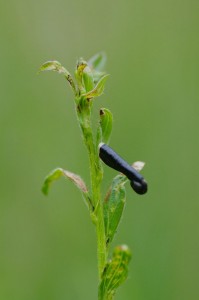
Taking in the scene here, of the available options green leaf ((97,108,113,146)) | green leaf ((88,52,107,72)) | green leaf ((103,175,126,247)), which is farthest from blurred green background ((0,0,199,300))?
green leaf ((97,108,113,146))

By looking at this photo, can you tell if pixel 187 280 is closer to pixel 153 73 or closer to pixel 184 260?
pixel 184 260

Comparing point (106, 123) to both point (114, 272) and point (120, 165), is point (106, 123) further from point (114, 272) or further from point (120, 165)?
point (114, 272)

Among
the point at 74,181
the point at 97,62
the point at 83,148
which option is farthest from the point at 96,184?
the point at 83,148

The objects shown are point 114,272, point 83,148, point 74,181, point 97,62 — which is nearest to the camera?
point 114,272

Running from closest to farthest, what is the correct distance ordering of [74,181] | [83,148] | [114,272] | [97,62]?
[114,272] → [74,181] → [97,62] → [83,148]

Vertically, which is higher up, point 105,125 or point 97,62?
point 97,62

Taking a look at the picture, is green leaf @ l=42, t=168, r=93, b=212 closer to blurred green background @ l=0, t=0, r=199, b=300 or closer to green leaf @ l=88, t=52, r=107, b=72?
green leaf @ l=88, t=52, r=107, b=72

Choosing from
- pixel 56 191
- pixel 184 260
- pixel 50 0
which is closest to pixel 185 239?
pixel 184 260
